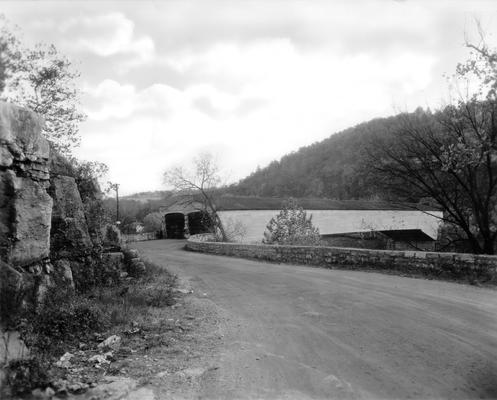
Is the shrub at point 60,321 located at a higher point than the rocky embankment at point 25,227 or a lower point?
lower

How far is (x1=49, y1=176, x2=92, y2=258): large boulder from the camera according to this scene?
27.8 ft

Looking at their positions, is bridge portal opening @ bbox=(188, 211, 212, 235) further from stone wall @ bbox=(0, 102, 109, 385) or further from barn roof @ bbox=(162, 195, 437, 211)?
stone wall @ bbox=(0, 102, 109, 385)

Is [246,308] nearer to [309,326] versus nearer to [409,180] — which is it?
[309,326]

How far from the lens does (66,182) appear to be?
920 centimetres

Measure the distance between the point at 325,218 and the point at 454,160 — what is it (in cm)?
2305

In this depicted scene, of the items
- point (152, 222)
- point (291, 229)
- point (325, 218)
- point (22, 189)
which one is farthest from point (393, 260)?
point (152, 222)

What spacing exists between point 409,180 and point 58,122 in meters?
16.6

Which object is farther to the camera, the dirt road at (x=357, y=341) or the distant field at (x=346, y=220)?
the distant field at (x=346, y=220)

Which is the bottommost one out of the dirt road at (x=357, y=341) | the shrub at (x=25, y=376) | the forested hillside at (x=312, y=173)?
the dirt road at (x=357, y=341)

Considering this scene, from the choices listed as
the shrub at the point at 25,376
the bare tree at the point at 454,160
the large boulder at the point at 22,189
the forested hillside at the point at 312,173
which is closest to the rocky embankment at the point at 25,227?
the large boulder at the point at 22,189

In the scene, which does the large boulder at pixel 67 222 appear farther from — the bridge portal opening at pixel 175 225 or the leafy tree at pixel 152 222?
the leafy tree at pixel 152 222

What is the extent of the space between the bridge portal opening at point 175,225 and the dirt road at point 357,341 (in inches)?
1391

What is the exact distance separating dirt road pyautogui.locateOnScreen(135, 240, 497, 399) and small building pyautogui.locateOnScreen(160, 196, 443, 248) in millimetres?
26146

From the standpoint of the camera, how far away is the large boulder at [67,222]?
333 inches
